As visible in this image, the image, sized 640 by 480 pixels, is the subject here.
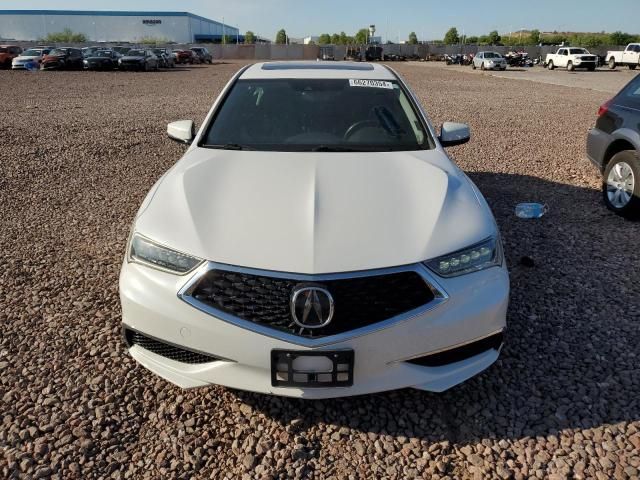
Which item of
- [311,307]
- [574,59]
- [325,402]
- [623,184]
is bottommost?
[325,402]

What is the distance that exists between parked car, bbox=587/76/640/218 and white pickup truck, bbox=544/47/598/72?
4172 cm

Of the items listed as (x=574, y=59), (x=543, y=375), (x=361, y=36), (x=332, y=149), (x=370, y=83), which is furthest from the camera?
(x=361, y=36)

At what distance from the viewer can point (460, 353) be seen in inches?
95.0

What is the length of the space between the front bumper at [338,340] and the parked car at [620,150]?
3.68 meters

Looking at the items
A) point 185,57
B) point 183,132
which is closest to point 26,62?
point 185,57

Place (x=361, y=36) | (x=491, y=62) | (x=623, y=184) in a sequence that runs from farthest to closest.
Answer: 1. (x=361, y=36)
2. (x=491, y=62)
3. (x=623, y=184)

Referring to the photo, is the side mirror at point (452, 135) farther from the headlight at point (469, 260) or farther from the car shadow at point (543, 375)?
the headlight at point (469, 260)

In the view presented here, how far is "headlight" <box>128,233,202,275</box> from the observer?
7.64ft

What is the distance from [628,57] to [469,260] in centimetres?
5108

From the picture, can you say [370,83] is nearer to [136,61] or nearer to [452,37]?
[136,61]

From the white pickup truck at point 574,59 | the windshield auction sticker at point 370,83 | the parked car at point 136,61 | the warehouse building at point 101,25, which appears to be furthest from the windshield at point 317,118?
the warehouse building at point 101,25

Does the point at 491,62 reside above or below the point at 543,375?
above

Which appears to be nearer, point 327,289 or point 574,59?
point 327,289

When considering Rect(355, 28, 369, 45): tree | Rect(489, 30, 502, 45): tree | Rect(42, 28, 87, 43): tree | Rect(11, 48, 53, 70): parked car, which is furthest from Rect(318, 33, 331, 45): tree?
Rect(11, 48, 53, 70): parked car
